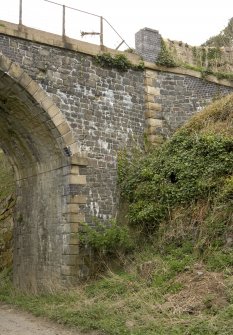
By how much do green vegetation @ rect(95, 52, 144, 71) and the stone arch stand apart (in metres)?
2.24

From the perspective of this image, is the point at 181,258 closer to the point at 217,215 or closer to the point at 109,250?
the point at 217,215

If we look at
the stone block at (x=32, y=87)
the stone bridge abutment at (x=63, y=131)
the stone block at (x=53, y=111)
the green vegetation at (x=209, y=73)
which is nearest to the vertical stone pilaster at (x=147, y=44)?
the stone bridge abutment at (x=63, y=131)

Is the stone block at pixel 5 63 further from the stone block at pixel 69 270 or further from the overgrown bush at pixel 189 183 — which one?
the stone block at pixel 69 270

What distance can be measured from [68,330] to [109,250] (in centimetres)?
340

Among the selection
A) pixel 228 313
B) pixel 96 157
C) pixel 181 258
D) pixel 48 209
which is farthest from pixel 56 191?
pixel 228 313

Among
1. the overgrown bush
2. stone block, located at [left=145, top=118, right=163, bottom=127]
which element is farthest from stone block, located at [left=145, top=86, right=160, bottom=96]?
the overgrown bush

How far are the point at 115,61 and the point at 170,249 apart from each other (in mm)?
6007

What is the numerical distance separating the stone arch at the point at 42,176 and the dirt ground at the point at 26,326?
1.66m

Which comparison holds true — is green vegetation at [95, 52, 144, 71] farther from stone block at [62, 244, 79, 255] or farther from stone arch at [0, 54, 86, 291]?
stone block at [62, 244, 79, 255]

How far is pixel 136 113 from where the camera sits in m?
13.0

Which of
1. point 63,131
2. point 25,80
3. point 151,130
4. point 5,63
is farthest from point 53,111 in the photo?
point 151,130

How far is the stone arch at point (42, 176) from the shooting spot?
10.9 metres

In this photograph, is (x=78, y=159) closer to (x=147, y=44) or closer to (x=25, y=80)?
(x=25, y=80)

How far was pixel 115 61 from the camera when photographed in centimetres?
1269
